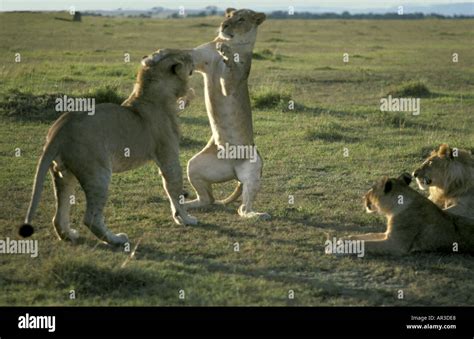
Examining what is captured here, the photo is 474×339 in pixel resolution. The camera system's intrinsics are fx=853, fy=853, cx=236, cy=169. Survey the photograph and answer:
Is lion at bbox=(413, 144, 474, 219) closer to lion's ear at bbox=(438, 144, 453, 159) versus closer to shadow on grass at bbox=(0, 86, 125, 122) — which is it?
lion's ear at bbox=(438, 144, 453, 159)

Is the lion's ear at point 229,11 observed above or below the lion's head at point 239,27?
above

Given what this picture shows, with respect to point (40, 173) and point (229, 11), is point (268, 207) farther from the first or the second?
point (40, 173)

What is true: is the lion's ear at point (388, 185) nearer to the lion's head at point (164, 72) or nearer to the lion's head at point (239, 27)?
the lion's head at point (164, 72)

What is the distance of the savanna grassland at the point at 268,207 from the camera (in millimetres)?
6340

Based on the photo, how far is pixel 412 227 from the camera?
732 cm

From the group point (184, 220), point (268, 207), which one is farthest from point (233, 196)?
point (184, 220)

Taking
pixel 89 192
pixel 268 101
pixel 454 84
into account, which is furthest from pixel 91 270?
pixel 454 84

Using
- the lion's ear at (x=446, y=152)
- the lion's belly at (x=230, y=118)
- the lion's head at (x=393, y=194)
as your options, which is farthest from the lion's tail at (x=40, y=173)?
the lion's ear at (x=446, y=152)

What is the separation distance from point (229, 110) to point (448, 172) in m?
2.25

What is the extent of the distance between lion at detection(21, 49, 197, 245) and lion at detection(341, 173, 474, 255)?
1833mm

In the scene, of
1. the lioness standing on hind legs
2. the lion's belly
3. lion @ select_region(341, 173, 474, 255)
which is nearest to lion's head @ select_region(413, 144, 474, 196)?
lion @ select_region(341, 173, 474, 255)

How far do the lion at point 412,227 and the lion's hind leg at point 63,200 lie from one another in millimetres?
2430

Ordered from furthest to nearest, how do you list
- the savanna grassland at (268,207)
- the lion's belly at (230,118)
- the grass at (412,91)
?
the grass at (412,91) → the lion's belly at (230,118) → the savanna grassland at (268,207)

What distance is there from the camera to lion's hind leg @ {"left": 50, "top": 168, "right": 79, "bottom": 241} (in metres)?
7.25
